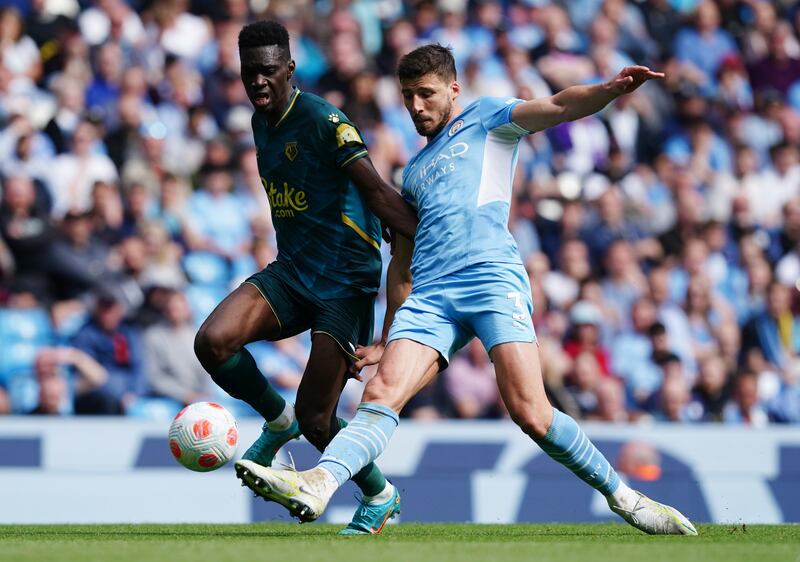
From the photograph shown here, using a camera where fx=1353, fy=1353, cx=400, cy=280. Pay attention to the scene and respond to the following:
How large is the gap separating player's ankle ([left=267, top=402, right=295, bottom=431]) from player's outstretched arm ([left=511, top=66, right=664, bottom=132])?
7.17 ft

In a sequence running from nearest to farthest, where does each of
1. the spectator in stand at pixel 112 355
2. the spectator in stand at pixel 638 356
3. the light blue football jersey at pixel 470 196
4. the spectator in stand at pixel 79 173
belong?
the light blue football jersey at pixel 470 196
the spectator in stand at pixel 112 355
the spectator in stand at pixel 79 173
the spectator in stand at pixel 638 356

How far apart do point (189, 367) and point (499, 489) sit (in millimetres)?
2840

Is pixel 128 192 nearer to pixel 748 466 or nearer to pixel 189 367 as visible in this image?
pixel 189 367

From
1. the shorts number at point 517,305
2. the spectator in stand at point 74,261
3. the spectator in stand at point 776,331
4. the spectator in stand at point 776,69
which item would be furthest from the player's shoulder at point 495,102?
the spectator in stand at point 776,69

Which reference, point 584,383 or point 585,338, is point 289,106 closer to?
point 584,383

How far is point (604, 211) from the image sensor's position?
14.7m

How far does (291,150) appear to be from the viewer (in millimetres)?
7594

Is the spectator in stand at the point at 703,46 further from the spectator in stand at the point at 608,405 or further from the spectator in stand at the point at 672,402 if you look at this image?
the spectator in stand at the point at 608,405

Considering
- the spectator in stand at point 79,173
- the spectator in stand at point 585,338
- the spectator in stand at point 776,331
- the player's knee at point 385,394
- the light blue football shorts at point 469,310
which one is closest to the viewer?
the player's knee at point 385,394

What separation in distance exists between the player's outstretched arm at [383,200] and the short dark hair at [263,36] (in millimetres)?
804

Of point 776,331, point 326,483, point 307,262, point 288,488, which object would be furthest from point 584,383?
point 288,488

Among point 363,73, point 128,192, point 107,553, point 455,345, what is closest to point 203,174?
point 128,192

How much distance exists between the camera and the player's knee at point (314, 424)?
7.50 m

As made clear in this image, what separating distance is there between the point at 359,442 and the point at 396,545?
539mm
